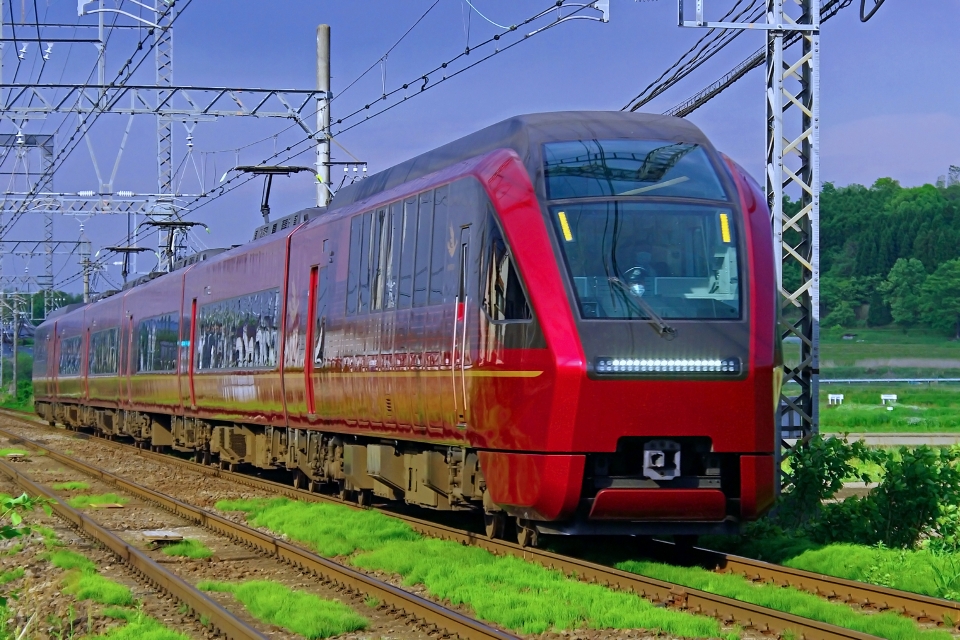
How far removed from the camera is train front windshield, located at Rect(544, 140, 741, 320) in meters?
10.1

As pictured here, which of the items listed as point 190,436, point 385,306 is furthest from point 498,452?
point 190,436

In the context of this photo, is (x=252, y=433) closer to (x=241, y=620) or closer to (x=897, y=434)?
(x=241, y=620)

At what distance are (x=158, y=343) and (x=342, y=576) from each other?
56.8 feet

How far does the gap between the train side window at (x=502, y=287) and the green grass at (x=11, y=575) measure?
4.33m

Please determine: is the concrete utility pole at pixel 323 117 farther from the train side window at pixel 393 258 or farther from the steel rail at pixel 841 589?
the steel rail at pixel 841 589

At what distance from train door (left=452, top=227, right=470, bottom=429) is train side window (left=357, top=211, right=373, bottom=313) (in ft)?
8.96

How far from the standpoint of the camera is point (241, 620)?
870 centimetres

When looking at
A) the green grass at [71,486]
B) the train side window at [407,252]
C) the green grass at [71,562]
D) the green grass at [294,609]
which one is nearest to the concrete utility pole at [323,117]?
the green grass at [71,486]

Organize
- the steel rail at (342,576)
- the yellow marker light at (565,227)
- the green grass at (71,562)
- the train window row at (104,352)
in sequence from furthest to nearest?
the train window row at (104,352) < the green grass at (71,562) < the yellow marker light at (565,227) < the steel rail at (342,576)

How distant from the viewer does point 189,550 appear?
41.2ft

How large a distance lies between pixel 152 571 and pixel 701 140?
5628 mm

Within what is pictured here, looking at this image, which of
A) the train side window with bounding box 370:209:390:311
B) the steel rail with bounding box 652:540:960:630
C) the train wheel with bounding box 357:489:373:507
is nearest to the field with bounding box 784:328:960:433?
the train wheel with bounding box 357:489:373:507

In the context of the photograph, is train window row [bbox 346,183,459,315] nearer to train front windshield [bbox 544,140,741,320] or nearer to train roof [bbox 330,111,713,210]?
train roof [bbox 330,111,713,210]

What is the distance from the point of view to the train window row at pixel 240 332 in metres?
18.3
